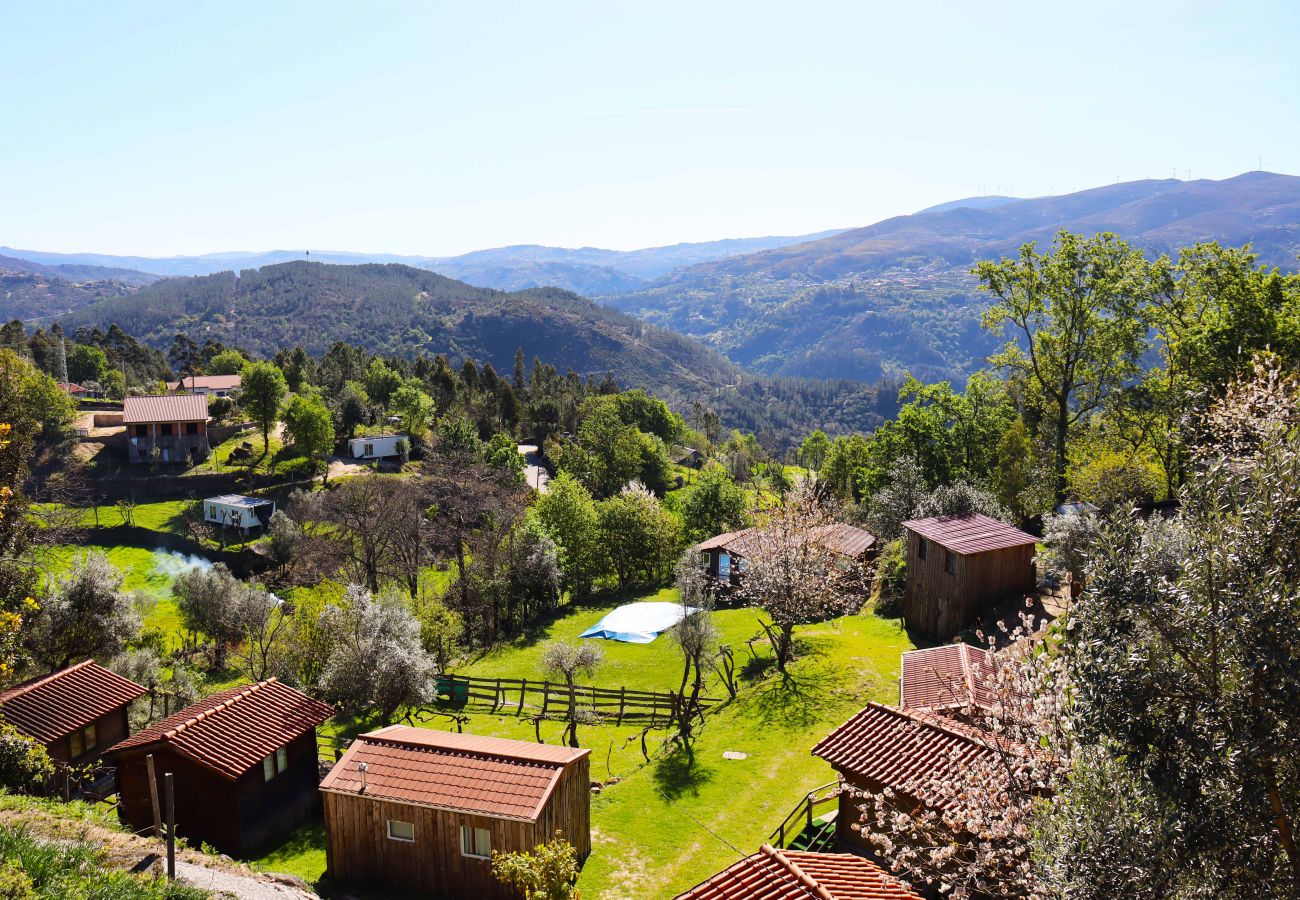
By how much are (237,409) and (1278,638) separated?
93230 mm

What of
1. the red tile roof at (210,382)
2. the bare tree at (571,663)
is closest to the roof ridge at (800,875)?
the bare tree at (571,663)

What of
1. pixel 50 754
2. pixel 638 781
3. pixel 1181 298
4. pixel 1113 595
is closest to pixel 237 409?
pixel 50 754

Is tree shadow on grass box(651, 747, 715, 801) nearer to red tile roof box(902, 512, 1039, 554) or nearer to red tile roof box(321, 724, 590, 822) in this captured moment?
red tile roof box(321, 724, 590, 822)

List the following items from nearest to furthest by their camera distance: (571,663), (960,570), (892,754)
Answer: (892,754) → (571,663) → (960,570)

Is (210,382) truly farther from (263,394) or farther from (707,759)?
(707,759)

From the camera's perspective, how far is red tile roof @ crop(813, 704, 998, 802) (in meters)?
16.3

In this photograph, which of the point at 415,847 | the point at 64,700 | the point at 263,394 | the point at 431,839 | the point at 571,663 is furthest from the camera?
the point at 263,394

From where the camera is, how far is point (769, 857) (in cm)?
1388

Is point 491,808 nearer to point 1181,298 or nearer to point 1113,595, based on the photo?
point 1113,595

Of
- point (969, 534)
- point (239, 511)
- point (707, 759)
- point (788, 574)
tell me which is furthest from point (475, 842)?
point (239, 511)

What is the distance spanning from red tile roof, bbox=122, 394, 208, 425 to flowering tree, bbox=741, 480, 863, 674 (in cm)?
6105

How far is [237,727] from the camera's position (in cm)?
2100

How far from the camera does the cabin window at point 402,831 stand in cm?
1852

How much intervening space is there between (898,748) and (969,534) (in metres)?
14.7
